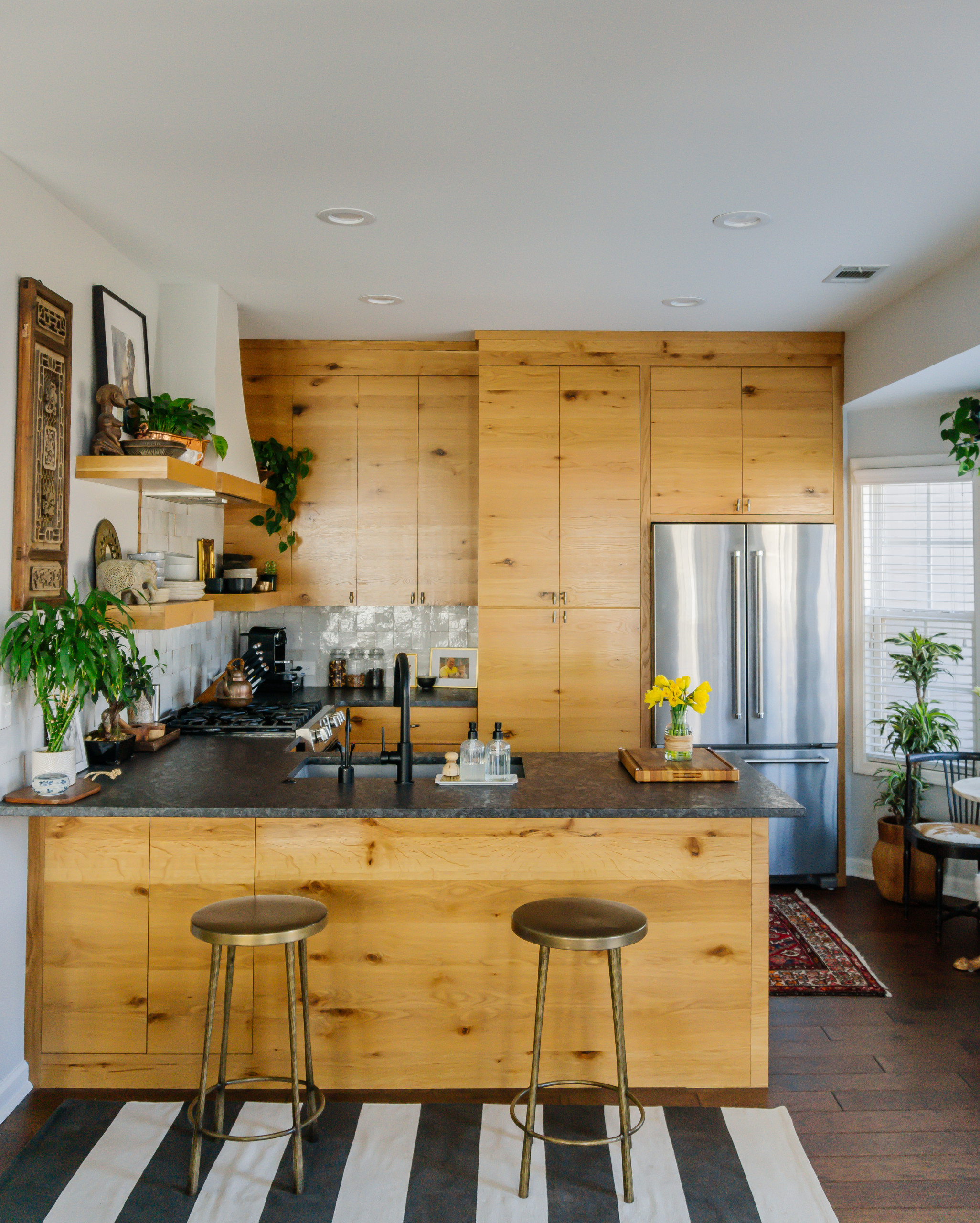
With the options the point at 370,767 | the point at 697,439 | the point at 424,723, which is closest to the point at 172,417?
the point at 370,767

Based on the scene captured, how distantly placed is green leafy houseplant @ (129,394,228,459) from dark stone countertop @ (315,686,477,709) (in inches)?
→ 62.2

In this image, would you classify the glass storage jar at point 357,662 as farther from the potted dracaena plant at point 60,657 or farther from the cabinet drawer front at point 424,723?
the potted dracaena plant at point 60,657

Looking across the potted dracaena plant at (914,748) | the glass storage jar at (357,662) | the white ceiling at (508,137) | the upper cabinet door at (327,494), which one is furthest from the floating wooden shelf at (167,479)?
the potted dracaena plant at (914,748)

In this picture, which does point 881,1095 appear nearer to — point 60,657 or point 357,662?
point 60,657

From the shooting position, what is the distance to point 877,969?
3.68 meters

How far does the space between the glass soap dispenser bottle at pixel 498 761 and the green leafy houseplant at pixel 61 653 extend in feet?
3.82

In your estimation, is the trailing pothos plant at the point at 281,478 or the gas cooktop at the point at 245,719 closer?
the gas cooktop at the point at 245,719

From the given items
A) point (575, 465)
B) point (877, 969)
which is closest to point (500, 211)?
point (575, 465)

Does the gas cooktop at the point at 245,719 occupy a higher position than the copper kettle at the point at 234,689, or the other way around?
the copper kettle at the point at 234,689

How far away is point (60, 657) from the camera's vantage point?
2594 mm

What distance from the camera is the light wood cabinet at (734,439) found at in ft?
15.1

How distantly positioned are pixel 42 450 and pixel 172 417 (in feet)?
2.21

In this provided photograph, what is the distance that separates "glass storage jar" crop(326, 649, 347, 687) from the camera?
521cm

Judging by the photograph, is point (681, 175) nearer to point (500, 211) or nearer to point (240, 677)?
point (500, 211)
